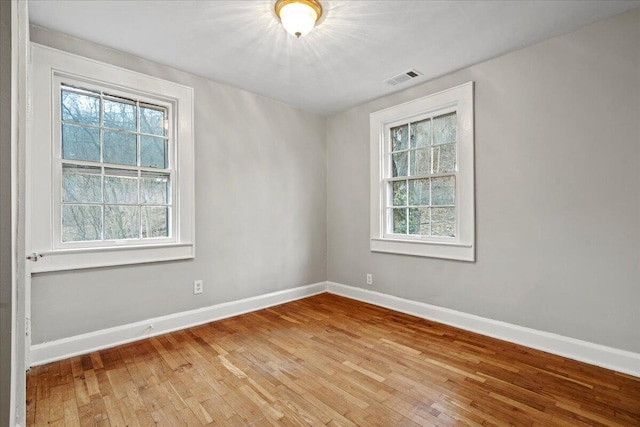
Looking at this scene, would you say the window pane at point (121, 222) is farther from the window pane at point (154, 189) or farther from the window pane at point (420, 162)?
the window pane at point (420, 162)

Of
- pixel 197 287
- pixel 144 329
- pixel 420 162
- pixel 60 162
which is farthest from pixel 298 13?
pixel 144 329

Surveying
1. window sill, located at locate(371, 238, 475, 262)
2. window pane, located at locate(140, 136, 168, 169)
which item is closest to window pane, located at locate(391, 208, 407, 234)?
window sill, located at locate(371, 238, 475, 262)

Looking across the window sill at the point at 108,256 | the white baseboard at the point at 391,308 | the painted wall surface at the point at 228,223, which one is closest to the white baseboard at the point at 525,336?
the white baseboard at the point at 391,308

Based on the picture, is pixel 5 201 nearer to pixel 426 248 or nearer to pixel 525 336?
pixel 426 248

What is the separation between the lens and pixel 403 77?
3.13 metres

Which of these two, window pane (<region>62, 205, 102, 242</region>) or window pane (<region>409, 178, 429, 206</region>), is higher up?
window pane (<region>409, 178, 429, 206</region>)

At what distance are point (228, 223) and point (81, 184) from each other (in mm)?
1327

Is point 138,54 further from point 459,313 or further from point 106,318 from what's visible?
point 459,313

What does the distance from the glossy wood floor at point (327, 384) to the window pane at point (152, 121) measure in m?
1.93

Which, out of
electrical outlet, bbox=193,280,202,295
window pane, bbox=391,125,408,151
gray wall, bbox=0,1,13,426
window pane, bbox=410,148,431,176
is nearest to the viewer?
gray wall, bbox=0,1,13,426

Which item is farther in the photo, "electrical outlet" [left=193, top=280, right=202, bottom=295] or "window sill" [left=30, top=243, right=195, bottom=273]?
"electrical outlet" [left=193, top=280, right=202, bottom=295]

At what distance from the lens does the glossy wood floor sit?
5.53ft

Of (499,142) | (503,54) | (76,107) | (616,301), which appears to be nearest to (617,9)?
(503,54)

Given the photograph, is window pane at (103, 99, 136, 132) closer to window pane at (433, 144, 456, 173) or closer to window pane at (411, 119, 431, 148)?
window pane at (411, 119, 431, 148)
